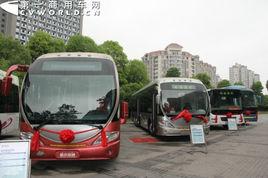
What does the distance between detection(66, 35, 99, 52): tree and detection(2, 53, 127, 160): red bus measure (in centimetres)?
3405

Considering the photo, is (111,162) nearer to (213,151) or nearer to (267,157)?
(213,151)

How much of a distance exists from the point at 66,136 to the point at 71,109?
79cm

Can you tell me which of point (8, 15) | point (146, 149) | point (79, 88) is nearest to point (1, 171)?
point (79, 88)

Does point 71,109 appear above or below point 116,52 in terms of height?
below

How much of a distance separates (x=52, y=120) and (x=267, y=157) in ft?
24.3

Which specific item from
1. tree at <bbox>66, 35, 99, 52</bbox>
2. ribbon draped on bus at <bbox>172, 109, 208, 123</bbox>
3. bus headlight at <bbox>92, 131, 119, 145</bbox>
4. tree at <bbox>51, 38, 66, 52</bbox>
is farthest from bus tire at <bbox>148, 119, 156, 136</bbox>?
tree at <bbox>51, 38, 66, 52</bbox>

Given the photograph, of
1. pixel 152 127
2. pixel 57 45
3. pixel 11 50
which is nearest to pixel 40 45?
pixel 57 45

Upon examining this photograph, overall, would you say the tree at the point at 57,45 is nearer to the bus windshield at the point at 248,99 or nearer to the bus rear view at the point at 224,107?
the bus rear view at the point at 224,107

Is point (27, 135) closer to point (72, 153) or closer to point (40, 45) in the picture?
point (72, 153)

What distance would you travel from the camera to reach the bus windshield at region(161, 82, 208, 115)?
14.1 metres

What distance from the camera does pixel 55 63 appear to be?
842cm

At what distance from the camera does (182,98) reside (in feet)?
46.8

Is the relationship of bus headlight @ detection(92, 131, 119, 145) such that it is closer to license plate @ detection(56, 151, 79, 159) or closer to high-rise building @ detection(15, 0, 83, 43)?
license plate @ detection(56, 151, 79, 159)

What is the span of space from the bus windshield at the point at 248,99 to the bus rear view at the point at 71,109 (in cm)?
1759
